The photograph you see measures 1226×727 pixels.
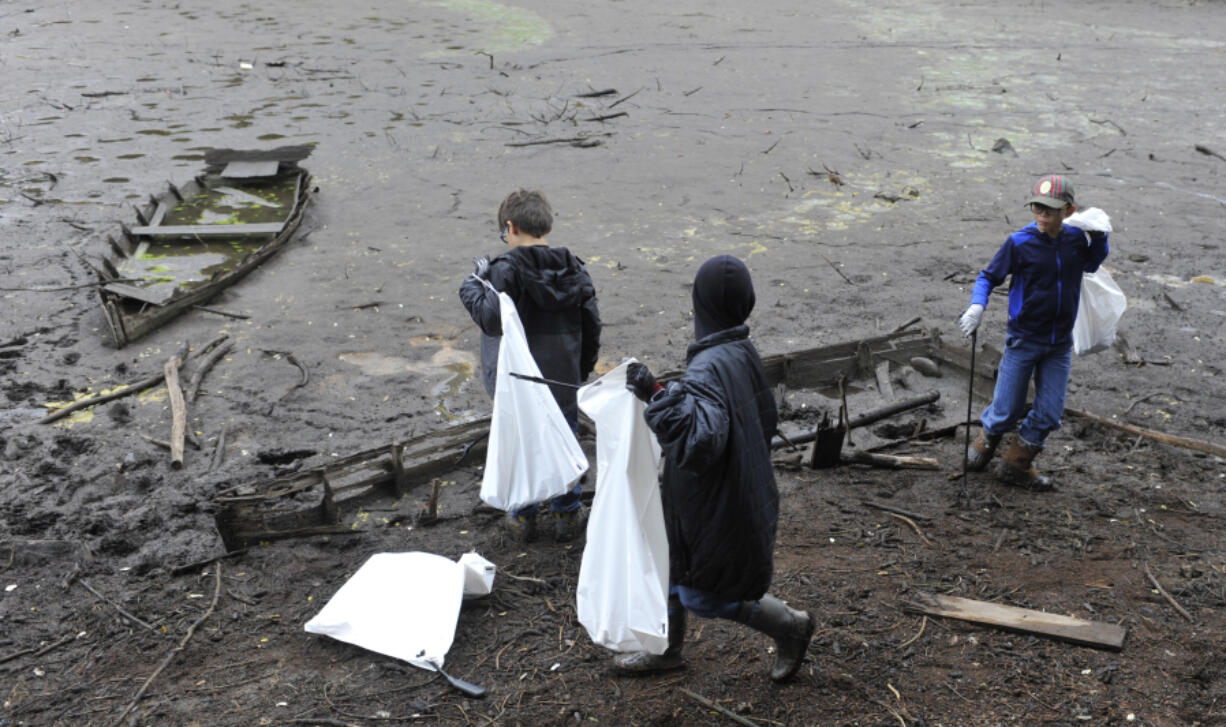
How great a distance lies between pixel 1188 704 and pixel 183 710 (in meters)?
4.22

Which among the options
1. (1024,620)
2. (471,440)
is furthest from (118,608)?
(1024,620)

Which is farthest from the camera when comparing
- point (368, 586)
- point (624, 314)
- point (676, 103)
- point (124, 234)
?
point (676, 103)

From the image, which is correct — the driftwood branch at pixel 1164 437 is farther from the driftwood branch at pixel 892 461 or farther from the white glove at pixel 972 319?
the white glove at pixel 972 319

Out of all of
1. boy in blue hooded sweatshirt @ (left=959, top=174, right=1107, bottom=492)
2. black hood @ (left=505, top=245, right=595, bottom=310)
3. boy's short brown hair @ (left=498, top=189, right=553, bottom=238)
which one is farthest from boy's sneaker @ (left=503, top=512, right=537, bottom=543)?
boy in blue hooded sweatshirt @ (left=959, top=174, right=1107, bottom=492)

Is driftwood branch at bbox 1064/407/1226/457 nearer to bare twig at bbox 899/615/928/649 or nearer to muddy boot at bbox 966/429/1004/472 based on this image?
muddy boot at bbox 966/429/1004/472

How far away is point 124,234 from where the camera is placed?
1068 cm

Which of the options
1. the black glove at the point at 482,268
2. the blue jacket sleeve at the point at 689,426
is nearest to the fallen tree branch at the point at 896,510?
the blue jacket sleeve at the point at 689,426

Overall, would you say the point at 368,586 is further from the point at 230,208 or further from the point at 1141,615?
the point at 230,208

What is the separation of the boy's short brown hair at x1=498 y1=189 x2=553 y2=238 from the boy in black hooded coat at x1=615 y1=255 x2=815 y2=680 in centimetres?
151

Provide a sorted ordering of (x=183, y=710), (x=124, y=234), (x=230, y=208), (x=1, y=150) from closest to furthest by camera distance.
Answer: (x=183, y=710), (x=124, y=234), (x=230, y=208), (x=1, y=150)

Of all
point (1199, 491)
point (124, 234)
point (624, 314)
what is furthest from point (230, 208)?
point (1199, 491)

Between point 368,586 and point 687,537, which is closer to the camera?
point 687,537

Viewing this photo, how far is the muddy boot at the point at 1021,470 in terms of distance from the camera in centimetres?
582

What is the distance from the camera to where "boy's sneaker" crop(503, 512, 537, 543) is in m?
5.27
